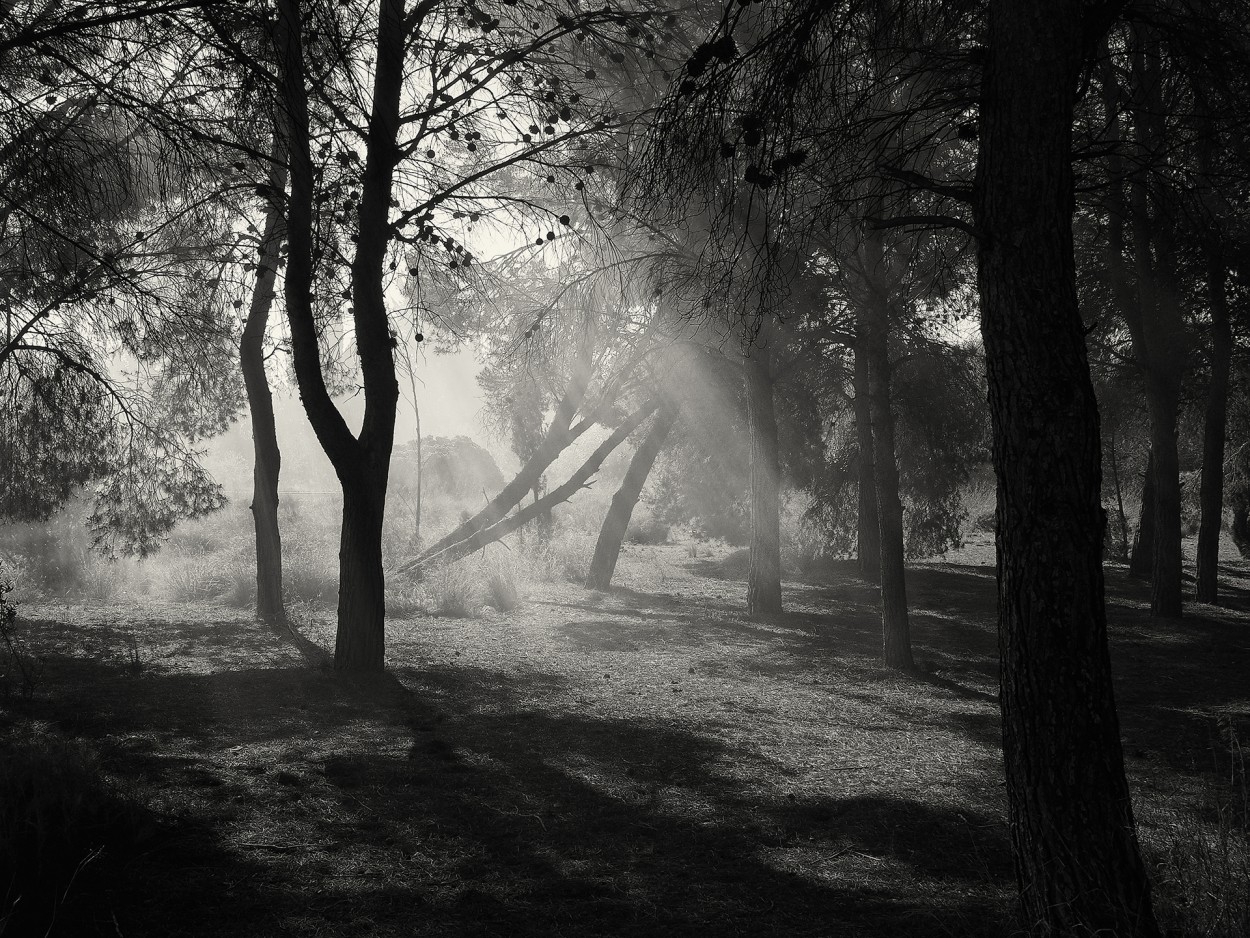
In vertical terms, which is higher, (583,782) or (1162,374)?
(1162,374)

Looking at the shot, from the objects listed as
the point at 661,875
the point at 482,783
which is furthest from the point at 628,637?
the point at 661,875

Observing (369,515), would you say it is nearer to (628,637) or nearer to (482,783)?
(482,783)

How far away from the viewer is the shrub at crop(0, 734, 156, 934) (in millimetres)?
3342

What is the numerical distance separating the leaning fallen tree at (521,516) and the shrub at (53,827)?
36.7 ft

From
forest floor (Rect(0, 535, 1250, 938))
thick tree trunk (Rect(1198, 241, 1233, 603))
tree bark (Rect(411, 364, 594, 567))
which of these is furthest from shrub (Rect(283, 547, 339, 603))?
thick tree trunk (Rect(1198, 241, 1233, 603))

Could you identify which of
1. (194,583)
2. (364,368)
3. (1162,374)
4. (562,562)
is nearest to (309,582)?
(194,583)

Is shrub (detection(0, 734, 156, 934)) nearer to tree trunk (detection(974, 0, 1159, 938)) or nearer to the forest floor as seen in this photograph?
the forest floor

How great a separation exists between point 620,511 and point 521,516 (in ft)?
8.02

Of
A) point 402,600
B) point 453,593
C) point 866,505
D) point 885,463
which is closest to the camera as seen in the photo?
point 885,463

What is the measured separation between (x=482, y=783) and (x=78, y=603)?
11937 millimetres

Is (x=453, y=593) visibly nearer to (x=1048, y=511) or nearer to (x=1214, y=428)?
(x=1048, y=511)

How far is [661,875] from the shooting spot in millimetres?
3891

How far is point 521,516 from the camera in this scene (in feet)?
61.1

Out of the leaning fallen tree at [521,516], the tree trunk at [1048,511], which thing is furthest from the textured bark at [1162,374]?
the tree trunk at [1048,511]
